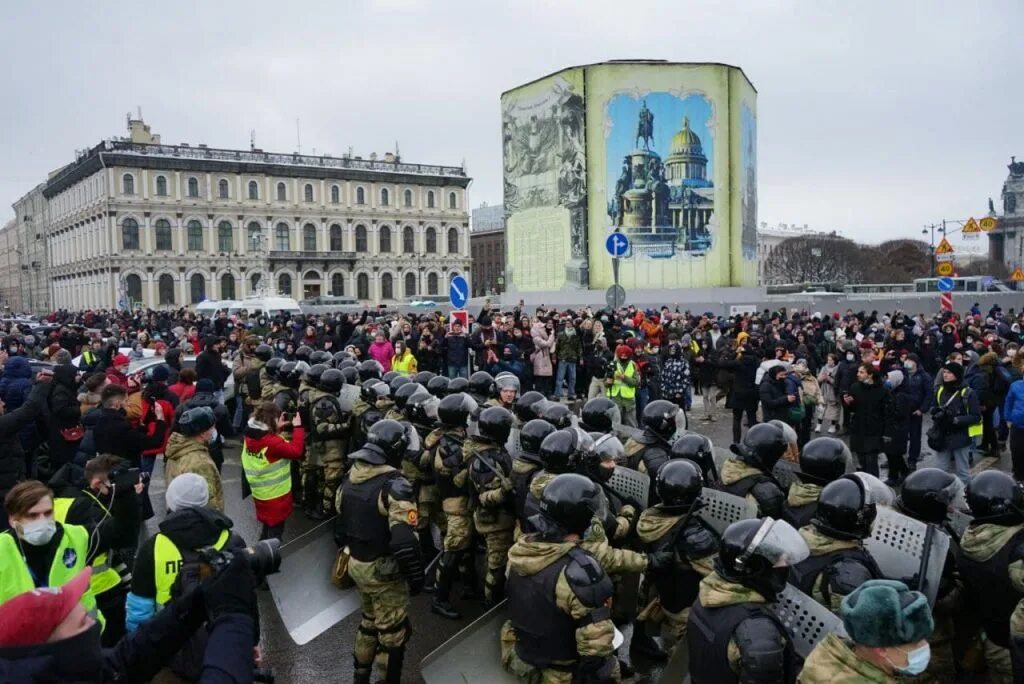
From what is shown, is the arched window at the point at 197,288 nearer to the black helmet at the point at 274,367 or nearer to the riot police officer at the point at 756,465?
the black helmet at the point at 274,367

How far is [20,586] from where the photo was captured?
364 centimetres

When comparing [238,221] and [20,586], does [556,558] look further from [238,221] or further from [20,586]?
[238,221]

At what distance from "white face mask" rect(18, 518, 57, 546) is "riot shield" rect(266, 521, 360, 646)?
2.06 meters

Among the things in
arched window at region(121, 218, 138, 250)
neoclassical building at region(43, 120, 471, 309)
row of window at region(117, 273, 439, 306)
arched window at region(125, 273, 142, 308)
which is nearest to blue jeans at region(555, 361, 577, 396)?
neoclassical building at region(43, 120, 471, 309)

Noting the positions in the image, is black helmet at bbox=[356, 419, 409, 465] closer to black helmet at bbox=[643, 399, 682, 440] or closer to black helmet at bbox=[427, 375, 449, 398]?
black helmet at bbox=[643, 399, 682, 440]

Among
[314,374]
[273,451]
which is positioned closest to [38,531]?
[273,451]

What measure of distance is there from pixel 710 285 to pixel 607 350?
83.8 feet

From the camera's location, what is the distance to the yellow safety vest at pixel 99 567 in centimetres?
445

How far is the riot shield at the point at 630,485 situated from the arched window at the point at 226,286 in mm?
72419

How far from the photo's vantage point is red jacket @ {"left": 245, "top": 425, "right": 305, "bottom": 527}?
677 centimetres

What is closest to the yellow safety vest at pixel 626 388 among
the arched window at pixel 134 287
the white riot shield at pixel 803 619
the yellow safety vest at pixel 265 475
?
the yellow safety vest at pixel 265 475

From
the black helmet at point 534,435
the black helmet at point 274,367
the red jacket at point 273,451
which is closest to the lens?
the black helmet at point 534,435

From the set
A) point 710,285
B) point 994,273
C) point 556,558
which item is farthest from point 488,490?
point 994,273

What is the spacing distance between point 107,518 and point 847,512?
4.30m
